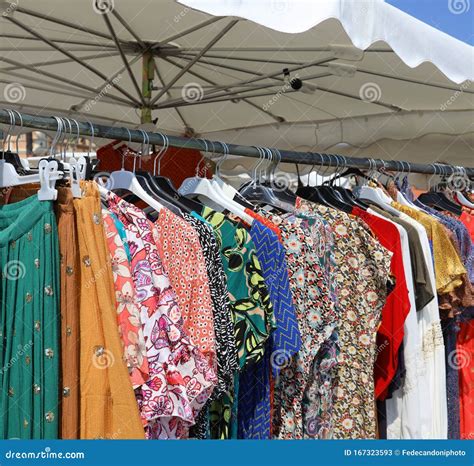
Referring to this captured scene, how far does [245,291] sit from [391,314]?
0.69 meters

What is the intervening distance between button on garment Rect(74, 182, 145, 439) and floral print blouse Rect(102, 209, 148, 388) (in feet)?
0.17

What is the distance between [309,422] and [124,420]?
2.72 ft

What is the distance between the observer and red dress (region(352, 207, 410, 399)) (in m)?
2.52

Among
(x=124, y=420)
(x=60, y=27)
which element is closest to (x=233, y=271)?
(x=124, y=420)

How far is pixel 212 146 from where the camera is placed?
2.44 metres

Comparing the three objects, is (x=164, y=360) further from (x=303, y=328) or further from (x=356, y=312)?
(x=356, y=312)

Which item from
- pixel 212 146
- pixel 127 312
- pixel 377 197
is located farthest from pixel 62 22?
pixel 127 312

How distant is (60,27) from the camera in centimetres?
455

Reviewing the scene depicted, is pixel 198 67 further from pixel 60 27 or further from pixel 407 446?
pixel 407 446

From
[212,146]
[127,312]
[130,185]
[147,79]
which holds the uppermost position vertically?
[147,79]

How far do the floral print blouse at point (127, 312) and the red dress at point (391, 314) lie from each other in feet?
3.38

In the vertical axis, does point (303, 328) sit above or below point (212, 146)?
below

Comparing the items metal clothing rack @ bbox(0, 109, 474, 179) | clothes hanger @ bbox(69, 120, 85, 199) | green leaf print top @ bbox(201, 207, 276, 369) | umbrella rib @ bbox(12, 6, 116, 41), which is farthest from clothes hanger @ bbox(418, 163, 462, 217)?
umbrella rib @ bbox(12, 6, 116, 41)

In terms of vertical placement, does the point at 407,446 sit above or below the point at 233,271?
below
